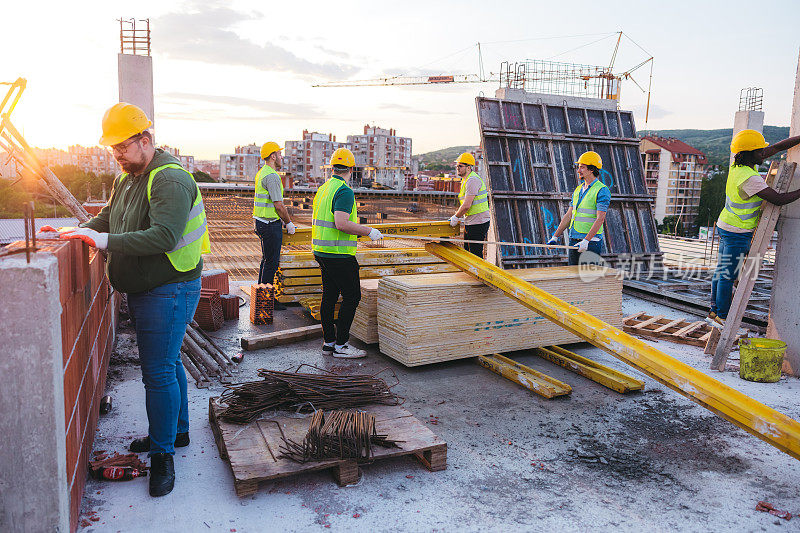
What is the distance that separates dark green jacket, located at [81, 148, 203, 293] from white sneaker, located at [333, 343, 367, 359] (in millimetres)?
3031

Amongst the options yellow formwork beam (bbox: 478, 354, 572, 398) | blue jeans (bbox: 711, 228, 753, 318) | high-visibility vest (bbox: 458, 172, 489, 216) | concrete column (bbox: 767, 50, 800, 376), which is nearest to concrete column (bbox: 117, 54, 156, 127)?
high-visibility vest (bbox: 458, 172, 489, 216)

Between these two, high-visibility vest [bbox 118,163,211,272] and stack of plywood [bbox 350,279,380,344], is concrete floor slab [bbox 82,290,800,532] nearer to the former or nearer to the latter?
stack of plywood [bbox 350,279,380,344]

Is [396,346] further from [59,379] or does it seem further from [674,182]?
[674,182]

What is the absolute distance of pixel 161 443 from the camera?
361 cm

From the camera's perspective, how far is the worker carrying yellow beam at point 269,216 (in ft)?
27.4

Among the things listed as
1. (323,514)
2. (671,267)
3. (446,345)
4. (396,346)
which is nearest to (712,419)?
(446,345)

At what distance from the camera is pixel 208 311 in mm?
7316

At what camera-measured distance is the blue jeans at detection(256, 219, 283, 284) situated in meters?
8.49

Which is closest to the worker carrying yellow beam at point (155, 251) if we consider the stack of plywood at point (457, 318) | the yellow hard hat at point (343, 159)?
the yellow hard hat at point (343, 159)

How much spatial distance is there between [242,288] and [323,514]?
22.1 ft

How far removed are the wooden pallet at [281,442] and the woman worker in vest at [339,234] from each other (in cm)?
196

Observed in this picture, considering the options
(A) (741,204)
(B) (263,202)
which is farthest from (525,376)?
(B) (263,202)

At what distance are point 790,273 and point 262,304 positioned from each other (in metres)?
6.40

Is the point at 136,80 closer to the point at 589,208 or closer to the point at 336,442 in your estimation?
the point at 589,208
